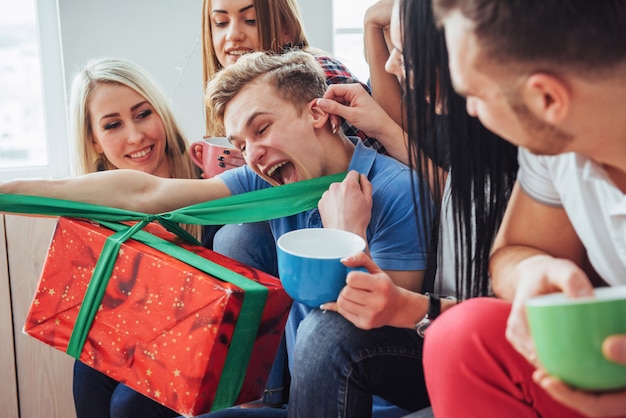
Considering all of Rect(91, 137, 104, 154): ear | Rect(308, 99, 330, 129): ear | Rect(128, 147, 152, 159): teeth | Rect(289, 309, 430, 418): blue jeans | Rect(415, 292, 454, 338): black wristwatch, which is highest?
Rect(308, 99, 330, 129): ear

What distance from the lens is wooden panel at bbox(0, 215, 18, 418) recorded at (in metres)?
1.95

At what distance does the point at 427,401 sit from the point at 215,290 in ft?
1.28

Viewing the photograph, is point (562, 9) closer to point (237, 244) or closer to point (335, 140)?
point (335, 140)

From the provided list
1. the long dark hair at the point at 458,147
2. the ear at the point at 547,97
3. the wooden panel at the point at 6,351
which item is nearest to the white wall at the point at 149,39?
the wooden panel at the point at 6,351

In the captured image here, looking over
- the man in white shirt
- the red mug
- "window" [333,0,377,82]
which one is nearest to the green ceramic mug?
the man in white shirt

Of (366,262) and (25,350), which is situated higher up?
(366,262)

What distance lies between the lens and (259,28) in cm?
178

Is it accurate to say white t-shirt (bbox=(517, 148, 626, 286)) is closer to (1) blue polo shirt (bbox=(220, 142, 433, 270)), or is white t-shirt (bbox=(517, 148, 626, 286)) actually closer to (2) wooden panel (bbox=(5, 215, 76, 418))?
(1) blue polo shirt (bbox=(220, 142, 433, 270))

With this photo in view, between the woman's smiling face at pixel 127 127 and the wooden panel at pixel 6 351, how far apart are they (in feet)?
1.58

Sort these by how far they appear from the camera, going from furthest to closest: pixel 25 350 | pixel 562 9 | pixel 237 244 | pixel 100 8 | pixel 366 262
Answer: pixel 100 8 → pixel 25 350 → pixel 237 244 → pixel 366 262 → pixel 562 9

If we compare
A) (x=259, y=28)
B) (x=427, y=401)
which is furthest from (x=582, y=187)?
(x=259, y=28)

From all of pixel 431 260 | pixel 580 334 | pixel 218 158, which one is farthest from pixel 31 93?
pixel 580 334

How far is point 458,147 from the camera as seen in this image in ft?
3.08

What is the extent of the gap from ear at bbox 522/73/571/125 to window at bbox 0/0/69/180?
6.98 feet
